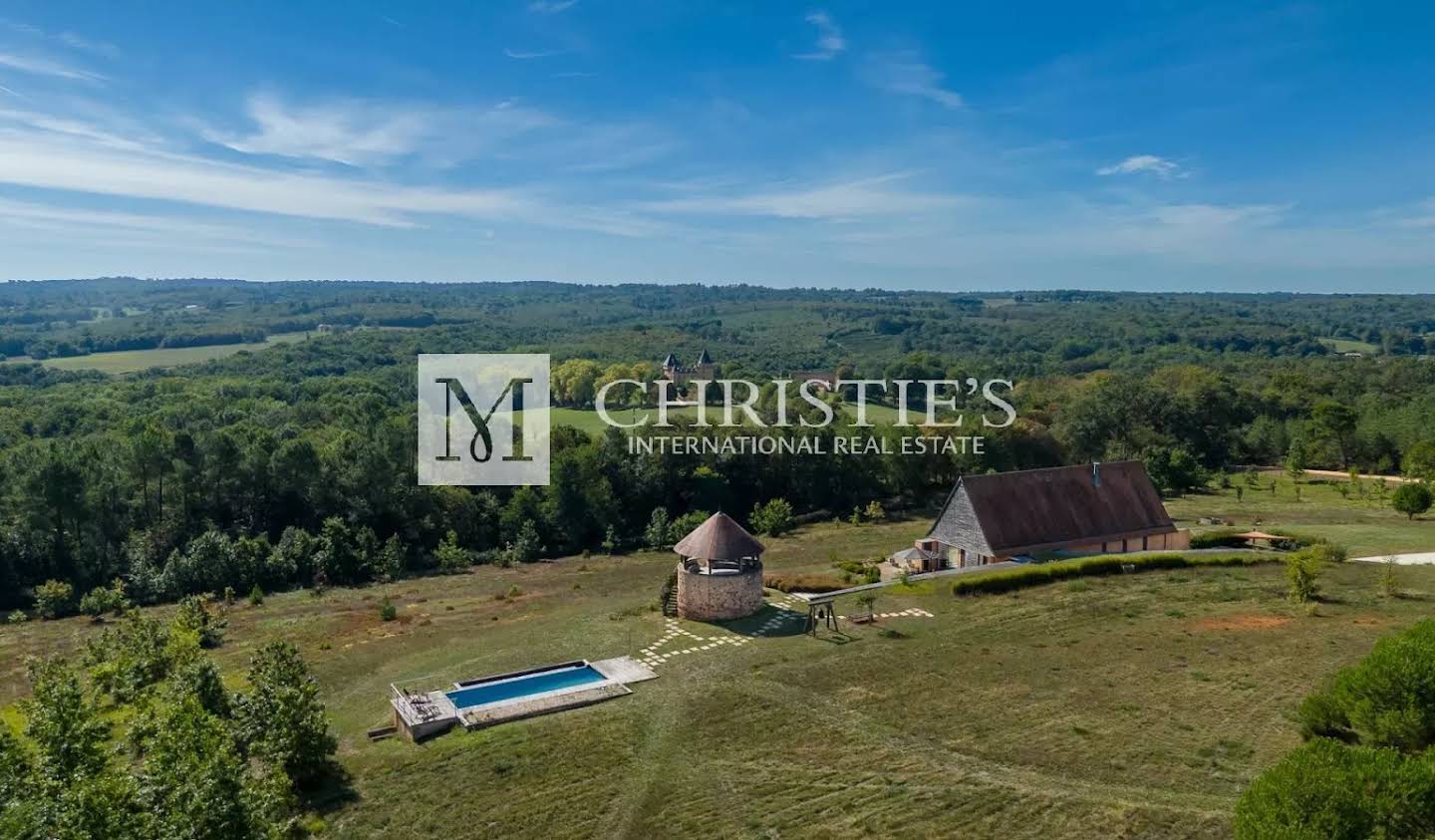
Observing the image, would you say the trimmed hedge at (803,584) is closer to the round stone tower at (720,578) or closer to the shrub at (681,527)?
the round stone tower at (720,578)

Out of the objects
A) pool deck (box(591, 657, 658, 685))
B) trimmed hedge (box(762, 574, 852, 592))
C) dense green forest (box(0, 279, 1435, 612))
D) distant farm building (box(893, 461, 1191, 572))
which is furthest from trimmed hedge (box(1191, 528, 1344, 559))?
pool deck (box(591, 657, 658, 685))

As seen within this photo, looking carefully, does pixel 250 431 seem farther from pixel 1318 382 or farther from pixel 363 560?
pixel 1318 382

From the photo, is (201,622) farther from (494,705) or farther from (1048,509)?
(1048,509)

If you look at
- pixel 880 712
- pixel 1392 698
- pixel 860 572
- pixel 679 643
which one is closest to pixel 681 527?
pixel 860 572

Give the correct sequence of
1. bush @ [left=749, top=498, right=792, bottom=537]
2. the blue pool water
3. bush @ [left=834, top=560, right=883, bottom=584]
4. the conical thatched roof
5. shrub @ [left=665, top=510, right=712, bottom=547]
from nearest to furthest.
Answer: the blue pool water, the conical thatched roof, bush @ [left=834, top=560, right=883, bottom=584], shrub @ [left=665, top=510, right=712, bottom=547], bush @ [left=749, top=498, right=792, bottom=537]

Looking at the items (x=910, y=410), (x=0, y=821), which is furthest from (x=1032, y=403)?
(x=0, y=821)

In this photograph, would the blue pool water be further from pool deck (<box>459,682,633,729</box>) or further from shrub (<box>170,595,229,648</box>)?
shrub (<box>170,595,229,648</box>)
